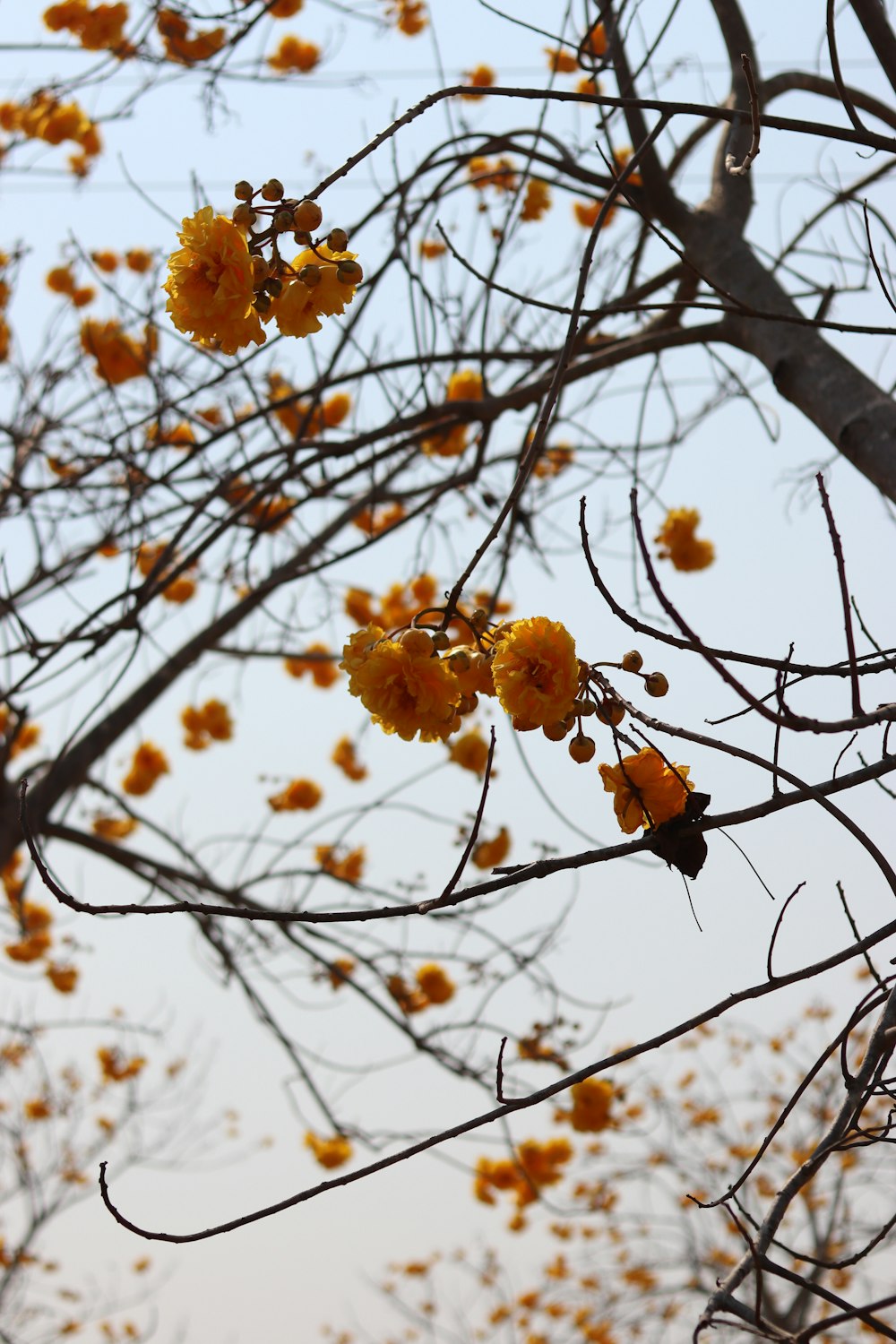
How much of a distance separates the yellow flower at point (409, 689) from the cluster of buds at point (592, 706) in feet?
0.33

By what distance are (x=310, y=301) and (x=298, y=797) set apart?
360cm

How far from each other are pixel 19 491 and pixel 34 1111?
525 cm

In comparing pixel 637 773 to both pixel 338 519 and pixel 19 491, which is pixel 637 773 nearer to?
pixel 19 491

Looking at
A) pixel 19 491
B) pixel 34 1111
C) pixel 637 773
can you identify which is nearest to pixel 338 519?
pixel 19 491

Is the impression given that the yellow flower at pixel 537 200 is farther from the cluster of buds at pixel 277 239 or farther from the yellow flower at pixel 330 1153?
the yellow flower at pixel 330 1153

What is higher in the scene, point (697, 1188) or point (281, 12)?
point (281, 12)

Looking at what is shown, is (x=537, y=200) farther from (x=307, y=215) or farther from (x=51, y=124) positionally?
(x=307, y=215)

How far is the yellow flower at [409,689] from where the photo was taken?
1.05 m

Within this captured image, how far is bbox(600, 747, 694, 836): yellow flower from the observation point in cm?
103

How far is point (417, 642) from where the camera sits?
105cm

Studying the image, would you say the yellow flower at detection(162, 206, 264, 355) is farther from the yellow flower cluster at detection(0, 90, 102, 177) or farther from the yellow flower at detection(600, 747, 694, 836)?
the yellow flower cluster at detection(0, 90, 102, 177)

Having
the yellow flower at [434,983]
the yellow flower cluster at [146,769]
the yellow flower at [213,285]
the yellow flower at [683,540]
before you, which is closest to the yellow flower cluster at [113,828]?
the yellow flower cluster at [146,769]

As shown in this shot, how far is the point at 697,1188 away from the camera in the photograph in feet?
25.3

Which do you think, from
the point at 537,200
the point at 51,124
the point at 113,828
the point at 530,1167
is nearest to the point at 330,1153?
the point at 530,1167
